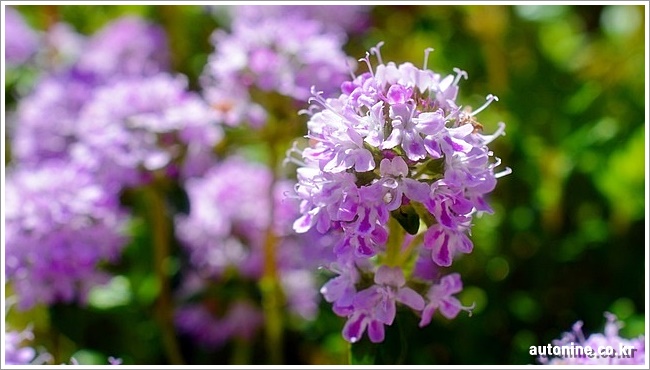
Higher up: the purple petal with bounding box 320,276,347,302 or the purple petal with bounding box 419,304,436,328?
the purple petal with bounding box 320,276,347,302

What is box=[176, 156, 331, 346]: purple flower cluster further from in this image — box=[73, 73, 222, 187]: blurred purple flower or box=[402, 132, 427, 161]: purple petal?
box=[402, 132, 427, 161]: purple petal

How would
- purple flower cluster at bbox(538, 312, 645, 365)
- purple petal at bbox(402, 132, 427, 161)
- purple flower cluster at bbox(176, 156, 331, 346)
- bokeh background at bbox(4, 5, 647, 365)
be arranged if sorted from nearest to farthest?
purple petal at bbox(402, 132, 427, 161) < purple flower cluster at bbox(538, 312, 645, 365) < bokeh background at bbox(4, 5, 647, 365) < purple flower cluster at bbox(176, 156, 331, 346)

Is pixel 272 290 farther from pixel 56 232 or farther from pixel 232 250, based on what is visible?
pixel 56 232

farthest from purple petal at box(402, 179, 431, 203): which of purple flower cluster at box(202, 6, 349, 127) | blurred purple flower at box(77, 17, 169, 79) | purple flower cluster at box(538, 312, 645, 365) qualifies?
blurred purple flower at box(77, 17, 169, 79)

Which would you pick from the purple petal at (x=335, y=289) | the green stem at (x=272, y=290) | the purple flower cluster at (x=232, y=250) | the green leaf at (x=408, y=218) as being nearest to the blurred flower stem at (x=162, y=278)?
the purple flower cluster at (x=232, y=250)

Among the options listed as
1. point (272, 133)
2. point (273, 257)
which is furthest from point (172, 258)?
point (272, 133)

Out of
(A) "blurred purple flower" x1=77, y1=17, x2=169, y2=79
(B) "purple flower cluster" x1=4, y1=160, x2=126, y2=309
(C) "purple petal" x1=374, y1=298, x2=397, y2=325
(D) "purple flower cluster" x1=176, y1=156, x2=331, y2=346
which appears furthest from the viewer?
(A) "blurred purple flower" x1=77, y1=17, x2=169, y2=79

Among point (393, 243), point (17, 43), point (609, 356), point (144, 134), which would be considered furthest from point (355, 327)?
point (17, 43)

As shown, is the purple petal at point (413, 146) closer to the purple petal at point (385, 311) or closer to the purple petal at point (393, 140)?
the purple petal at point (393, 140)
